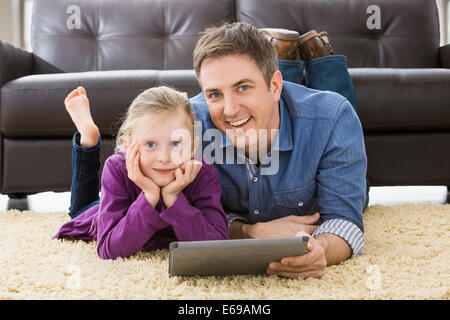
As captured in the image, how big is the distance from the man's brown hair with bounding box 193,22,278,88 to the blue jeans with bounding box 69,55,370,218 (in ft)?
1.31

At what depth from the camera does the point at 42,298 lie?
2.32 ft

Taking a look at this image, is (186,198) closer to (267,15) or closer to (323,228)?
(323,228)

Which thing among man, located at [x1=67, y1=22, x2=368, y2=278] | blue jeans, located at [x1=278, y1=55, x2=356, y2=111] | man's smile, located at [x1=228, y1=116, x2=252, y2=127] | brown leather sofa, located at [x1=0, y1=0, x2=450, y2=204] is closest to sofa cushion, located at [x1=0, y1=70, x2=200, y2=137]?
brown leather sofa, located at [x1=0, y1=0, x2=450, y2=204]

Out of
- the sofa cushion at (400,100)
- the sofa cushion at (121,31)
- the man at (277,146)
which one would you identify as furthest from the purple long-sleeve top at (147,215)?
the sofa cushion at (121,31)

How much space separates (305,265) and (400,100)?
1.01 metres

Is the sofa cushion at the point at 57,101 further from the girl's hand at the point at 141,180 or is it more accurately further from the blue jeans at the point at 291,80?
the girl's hand at the point at 141,180

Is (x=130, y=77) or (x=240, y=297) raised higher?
(x=130, y=77)

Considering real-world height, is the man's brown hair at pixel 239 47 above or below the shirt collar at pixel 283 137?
above

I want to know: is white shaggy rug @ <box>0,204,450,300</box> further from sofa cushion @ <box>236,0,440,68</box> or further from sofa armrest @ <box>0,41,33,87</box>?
sofa cushion @ <box>236,0,440,68</box>

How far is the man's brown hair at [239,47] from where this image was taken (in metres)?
0.93

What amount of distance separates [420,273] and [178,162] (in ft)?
1.68

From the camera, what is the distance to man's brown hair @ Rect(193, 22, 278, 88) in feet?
3.06

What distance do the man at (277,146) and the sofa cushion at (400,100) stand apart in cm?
55
